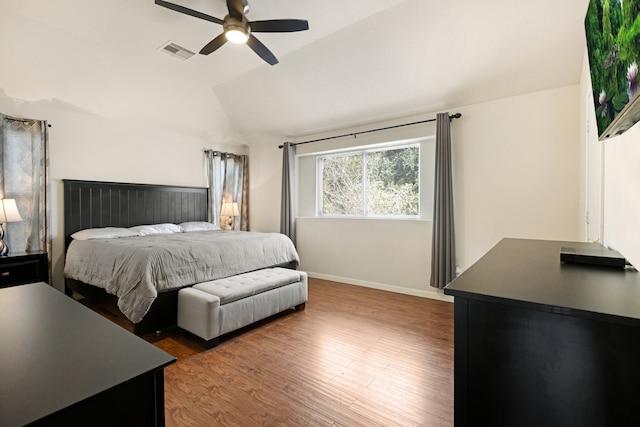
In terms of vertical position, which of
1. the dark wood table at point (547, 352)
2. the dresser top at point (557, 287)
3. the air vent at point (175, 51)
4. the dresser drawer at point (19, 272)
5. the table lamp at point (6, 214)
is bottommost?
the dresser drawer at point (19, 272)

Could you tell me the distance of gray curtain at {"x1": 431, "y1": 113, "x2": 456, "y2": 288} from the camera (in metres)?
3.62

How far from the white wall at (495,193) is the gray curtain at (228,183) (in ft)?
7.46

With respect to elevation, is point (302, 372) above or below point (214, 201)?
below

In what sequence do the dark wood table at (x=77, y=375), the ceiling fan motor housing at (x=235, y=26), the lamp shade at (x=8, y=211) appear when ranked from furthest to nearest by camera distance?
the lamp shade at (x=8, y=211) < the ceiling fan motor housing at (x=235, y=26) < the dark wood table at (x=77, y=375)

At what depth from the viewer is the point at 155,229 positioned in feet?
13.8

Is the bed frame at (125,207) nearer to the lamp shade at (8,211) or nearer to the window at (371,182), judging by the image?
the lamp shade at (8,211)

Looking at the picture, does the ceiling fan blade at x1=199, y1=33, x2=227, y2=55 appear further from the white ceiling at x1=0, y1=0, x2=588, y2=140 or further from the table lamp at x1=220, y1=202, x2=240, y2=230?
the table lamp at x1=220, y1=202, x2=240, y2=230

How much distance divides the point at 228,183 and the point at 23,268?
3.09 meters

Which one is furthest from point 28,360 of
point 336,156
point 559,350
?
point 336,156

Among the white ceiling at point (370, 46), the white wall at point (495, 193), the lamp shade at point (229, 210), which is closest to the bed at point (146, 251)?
the lamp shade at point (229, 210)

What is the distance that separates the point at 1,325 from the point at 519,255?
2045 millimetres

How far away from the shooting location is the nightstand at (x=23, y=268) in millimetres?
3064

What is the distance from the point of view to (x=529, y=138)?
3.24m

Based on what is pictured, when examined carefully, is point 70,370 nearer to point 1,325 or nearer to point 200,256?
point 1,325
